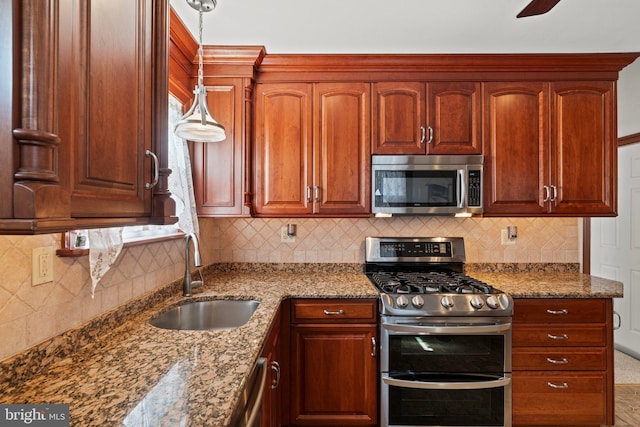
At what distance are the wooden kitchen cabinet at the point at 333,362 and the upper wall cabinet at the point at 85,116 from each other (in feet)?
4.36

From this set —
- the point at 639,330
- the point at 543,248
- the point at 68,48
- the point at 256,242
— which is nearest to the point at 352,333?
the point at 256,242

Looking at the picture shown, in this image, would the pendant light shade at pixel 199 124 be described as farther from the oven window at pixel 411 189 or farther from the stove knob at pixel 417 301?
the stove knob at pixel 417 301

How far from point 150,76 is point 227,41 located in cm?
143

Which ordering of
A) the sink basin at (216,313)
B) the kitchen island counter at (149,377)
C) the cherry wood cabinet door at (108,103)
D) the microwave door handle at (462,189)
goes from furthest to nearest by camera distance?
the microwave door handle at (462,189)
the sink basin at (216,313)
the kitchen island counter at (149,377)
the cherry wood cabinet door at (108,103)

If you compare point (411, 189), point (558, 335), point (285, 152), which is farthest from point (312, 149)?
point (558, 335)

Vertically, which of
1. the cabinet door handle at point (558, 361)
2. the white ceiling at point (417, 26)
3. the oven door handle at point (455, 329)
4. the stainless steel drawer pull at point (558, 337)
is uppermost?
the white ceiling at point (417, 26)

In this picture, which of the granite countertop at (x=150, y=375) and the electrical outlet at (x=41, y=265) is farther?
the electrical outlet at (x=41, y=265)

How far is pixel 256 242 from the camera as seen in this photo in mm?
2754

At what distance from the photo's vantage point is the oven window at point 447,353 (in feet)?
6.57

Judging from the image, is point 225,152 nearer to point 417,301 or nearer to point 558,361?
point 417,301

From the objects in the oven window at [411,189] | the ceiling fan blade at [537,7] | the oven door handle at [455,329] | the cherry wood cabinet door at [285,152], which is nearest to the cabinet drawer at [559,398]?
the oven door handle at [455,329]

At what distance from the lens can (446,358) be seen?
2.01 meters

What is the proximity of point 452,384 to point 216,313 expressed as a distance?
1.38 meters

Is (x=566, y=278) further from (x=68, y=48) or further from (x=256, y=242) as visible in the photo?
(x=68, y=48)
